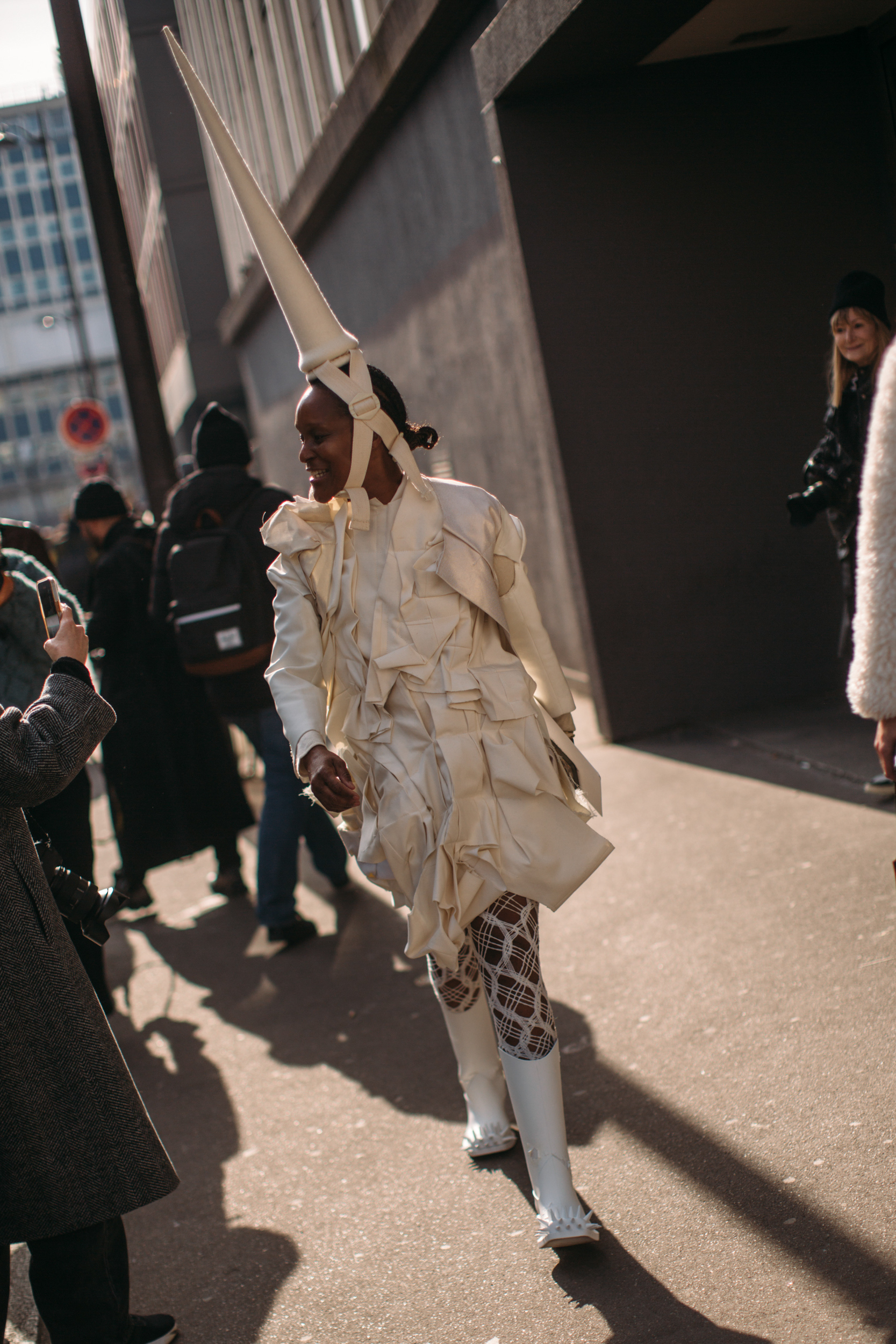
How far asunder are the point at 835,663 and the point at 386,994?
3.66 meters

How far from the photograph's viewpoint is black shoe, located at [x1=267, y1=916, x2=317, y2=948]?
5484mm

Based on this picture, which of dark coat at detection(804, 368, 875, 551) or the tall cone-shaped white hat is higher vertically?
the tall cone-shaped white hat

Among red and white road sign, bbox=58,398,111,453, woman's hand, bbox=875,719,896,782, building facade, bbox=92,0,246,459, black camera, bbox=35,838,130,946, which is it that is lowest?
black camera, bbox=35,838,130,946

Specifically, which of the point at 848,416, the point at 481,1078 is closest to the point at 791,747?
the point at 848,416

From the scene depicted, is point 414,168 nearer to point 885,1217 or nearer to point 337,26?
point 337,26

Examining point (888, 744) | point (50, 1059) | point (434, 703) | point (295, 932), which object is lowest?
point (295, 932)

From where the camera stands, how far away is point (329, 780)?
9.03 ft

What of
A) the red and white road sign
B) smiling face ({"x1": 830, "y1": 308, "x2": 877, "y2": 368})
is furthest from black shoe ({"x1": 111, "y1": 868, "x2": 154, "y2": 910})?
the red and white road sign

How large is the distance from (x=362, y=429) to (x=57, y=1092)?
160 centimetres

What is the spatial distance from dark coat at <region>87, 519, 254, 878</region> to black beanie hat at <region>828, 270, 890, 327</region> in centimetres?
334

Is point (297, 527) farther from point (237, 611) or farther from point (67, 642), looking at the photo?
point (237, 611)

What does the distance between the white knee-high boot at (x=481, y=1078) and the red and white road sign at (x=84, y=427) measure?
17.8m

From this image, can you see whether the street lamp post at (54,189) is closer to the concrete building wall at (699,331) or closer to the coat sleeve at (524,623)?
the concrete building wall at (699,331)

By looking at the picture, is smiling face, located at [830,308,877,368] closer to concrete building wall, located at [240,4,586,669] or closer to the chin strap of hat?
concrete building wall, located at [240,4,586,669]
